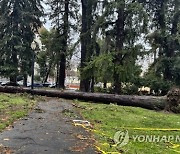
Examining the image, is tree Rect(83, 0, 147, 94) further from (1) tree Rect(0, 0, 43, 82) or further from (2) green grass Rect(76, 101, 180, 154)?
(2) green grass Rect(76, 101, 180, 154)

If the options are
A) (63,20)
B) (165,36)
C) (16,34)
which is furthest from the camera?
(63,20)

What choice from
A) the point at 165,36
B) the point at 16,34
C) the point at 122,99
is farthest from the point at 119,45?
the point at 16,34

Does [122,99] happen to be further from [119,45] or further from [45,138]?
[119,45]

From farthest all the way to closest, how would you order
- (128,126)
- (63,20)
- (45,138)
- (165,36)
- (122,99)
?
(63,20) < (165,36) < (122,99) < (128,126) < (45,138)

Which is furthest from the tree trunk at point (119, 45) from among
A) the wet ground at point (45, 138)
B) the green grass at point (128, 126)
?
the wet ground at point (45, 138)

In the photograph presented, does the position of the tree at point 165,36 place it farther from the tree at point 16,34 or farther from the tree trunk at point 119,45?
the tree at point 16,34

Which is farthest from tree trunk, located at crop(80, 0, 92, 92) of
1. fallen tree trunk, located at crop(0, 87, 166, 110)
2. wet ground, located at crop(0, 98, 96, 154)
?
wet ground, located at crop(0, 98, 96, 154)

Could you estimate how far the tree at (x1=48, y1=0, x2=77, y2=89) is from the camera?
2497cm

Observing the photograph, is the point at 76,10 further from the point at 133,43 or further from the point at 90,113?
the point at 90,113

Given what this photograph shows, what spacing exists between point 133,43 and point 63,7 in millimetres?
8880

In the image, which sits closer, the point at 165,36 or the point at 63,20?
the point at 165,36

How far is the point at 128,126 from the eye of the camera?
26.2ft

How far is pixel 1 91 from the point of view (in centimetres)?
1556

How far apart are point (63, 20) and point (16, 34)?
406 centimetres
